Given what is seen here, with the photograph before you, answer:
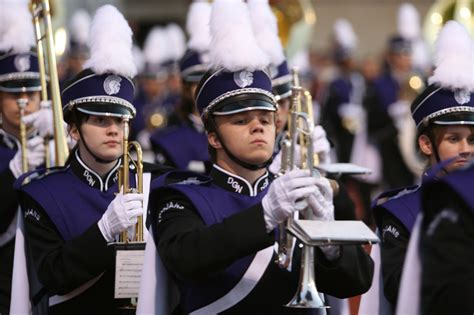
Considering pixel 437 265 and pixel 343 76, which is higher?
pixel 343 76

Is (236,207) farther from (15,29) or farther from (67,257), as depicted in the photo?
(15,29)

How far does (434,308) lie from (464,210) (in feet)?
1.11

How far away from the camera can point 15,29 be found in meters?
8.10

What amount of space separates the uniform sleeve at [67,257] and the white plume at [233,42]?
0.91 metres

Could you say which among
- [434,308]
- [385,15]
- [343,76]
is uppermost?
[385,15]

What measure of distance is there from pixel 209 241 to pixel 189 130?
423cm

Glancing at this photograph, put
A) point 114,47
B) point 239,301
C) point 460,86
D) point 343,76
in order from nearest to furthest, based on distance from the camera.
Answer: point 239,301
point 460,86
point 114,47
point 343,76

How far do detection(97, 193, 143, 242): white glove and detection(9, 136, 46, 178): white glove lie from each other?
1680mm

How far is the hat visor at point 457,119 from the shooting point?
5.94m

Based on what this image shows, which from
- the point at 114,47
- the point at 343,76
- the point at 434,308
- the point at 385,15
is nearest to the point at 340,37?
the point at 343,76

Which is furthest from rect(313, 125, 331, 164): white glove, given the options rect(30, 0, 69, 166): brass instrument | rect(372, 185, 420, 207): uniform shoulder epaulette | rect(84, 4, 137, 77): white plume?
rect(372, 185, 420, 207): uniform shoulder epaulette

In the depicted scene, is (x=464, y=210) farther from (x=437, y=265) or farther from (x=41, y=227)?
(x=41, y=227)

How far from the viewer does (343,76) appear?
1988cm

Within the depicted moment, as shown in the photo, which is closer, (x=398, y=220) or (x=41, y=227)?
(x=398, y=220)
